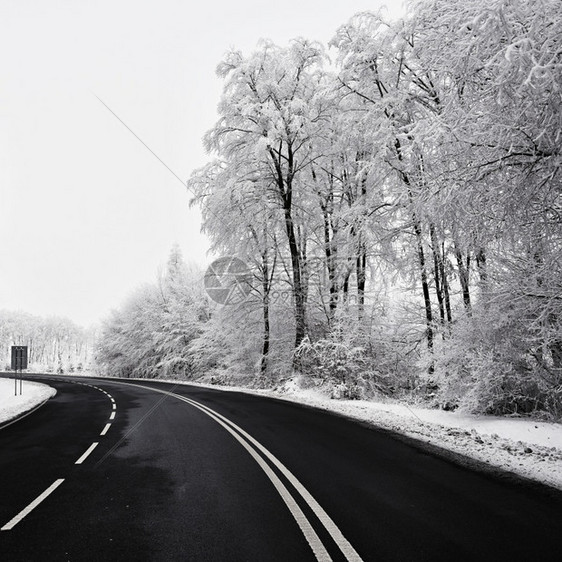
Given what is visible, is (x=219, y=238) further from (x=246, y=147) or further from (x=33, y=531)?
(x=33, y=531)

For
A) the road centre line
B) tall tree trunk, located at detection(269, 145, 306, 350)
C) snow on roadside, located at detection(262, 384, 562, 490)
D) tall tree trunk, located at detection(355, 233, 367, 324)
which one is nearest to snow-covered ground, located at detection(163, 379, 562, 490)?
snow on roadside, located at detection(262, 384, 562, 490)

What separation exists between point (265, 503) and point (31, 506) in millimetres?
2871

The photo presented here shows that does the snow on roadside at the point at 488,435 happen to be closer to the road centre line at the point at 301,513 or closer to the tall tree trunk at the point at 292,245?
the road centre line at the point at 301,513

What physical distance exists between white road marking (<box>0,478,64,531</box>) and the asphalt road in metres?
0.03

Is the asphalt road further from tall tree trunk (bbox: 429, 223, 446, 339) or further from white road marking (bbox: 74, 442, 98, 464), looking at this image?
tall tree trunk (bbox: 429, 223, 446, 339)

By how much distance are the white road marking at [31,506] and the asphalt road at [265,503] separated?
30 millimetres

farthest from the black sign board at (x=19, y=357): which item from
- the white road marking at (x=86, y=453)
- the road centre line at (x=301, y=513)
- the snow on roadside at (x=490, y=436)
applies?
the road centre line at (x=301, y=513)

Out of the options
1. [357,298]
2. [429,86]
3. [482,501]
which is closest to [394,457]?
[482,501]

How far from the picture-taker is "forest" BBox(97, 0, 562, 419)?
19.0 feet

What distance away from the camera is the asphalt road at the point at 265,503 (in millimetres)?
3787

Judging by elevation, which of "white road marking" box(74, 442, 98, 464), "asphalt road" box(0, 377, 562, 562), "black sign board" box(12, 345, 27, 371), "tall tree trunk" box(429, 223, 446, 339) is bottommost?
"white road marking" box(74, 442, 98, 464)

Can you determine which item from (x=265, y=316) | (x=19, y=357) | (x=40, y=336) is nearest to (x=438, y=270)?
(x=265, y=316)

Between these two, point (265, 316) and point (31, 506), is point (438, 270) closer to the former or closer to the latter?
point (265, 316)

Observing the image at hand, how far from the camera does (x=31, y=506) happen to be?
16.7 ft
